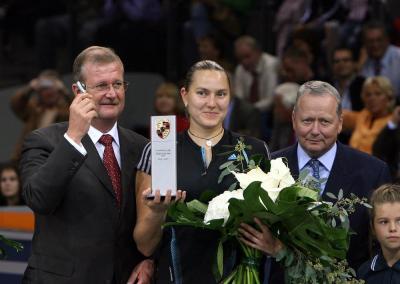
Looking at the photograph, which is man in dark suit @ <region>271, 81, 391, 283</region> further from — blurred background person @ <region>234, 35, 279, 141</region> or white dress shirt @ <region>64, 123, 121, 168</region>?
blurred background person @ <region>234, 35, 279, 141</region>

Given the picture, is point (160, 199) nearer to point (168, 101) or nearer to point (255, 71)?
point (168, 101)

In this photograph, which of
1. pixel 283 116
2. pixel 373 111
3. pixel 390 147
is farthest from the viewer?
pixel 283 116

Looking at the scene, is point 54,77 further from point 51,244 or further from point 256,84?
point 51,244

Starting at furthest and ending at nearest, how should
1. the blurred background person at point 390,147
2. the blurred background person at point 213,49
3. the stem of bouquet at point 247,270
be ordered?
1. the blurred background person at point 213,49
2. the blurred background person at point 390,147
3. the stem of bouquet at point 247,270

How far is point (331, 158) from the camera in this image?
5.72 meters

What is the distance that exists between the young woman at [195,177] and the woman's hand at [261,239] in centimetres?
A: 32

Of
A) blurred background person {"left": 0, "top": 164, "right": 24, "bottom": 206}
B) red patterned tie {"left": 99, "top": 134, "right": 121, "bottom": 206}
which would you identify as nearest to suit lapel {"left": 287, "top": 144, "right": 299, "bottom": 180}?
red patterned tie {"left": 99, "top": 134, "right": 121, "bottom": 206}

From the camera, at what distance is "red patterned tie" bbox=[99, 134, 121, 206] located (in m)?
5.38

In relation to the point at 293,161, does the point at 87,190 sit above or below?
below

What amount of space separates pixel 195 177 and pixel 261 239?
1.61 feet

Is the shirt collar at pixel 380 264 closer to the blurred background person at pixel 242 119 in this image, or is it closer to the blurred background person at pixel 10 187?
the blurred background person at pixel 242 119

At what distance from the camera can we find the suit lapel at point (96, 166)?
17.5 feet

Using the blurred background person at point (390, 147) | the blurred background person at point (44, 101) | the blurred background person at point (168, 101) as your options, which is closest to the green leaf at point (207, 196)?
the blurred background person at point (390, 147)

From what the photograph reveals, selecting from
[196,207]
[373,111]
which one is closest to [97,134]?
[196,207]
